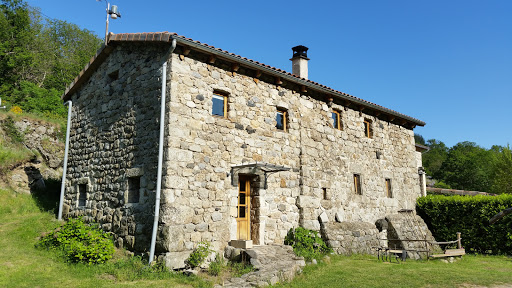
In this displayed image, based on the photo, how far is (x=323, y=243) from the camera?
10.5 metres

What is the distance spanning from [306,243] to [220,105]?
4.54 meters

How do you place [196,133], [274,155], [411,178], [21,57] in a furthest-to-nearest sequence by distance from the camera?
[21,57] → [411,178] → [274,155] → [196,133]

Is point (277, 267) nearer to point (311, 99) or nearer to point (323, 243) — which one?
point (323, 243)

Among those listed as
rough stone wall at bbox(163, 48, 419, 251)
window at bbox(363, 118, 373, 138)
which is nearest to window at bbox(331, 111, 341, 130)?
rough stone wall at bbox(163, 48, 419, 251)

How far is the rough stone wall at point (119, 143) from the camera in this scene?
8477mm

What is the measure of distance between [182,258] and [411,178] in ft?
36.8

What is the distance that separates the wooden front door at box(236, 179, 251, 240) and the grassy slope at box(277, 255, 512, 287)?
1.85 meters

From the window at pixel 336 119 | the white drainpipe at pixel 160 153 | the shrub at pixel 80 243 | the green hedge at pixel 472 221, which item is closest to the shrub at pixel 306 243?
the white drainpipe at pixel 160 153

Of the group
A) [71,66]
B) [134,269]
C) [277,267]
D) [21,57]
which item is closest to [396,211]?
[277,267]

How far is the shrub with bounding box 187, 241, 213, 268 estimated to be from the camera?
7719 millimetres

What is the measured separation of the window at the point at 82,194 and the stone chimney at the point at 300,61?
8.18 metres

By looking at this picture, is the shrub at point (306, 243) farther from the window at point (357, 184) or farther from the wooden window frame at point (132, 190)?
the wooden window frame at point (132, 190)

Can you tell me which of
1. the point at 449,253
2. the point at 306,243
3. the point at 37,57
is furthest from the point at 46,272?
the point at 37,57

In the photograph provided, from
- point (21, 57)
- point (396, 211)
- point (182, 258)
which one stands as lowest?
point (182, 258)
